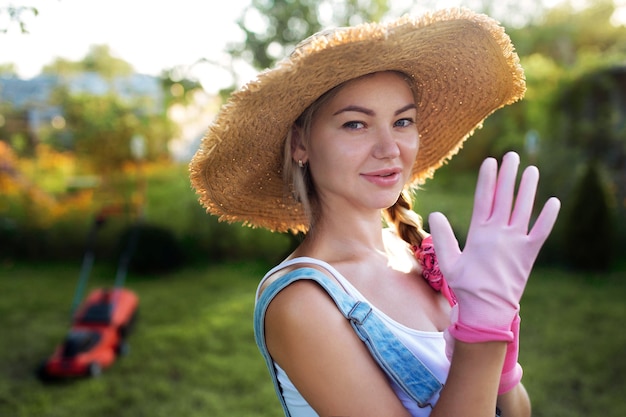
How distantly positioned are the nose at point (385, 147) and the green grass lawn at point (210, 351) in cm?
343

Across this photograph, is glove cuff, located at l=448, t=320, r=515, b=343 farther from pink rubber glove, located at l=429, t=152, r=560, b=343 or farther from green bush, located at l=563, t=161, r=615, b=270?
green bush, located at l=563, t=161, r=615, b=270

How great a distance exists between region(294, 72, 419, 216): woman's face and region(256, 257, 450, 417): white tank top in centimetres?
21

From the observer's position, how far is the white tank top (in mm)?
1272

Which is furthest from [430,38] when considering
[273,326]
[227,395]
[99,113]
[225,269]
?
[99,113]

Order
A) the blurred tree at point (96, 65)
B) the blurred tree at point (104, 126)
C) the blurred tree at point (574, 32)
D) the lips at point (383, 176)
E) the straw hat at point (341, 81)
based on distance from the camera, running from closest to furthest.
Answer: the straw hat at point (341, 81)
the lips at point (383, 176)
the blurred tree at point (104, 126)
the blurred tree at point (96, 65)
the blurred tree at point (574, 32)

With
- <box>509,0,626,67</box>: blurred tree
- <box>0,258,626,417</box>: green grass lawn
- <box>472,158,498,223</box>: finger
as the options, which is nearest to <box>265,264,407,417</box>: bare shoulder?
<box>472,158,498,223</box>: finger

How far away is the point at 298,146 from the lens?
1.53m

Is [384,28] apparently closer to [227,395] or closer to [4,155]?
[227,395]

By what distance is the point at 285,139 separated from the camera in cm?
156

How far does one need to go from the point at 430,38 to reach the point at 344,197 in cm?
44

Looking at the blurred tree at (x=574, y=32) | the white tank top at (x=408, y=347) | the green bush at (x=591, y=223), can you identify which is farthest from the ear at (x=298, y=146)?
the blurred tree at (x=574, y=32)

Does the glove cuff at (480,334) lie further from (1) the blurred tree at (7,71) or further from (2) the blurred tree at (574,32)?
(2) the blurred tree at (574,32)

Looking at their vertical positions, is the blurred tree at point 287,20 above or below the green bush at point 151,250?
above

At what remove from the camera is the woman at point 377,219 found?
1021mm
